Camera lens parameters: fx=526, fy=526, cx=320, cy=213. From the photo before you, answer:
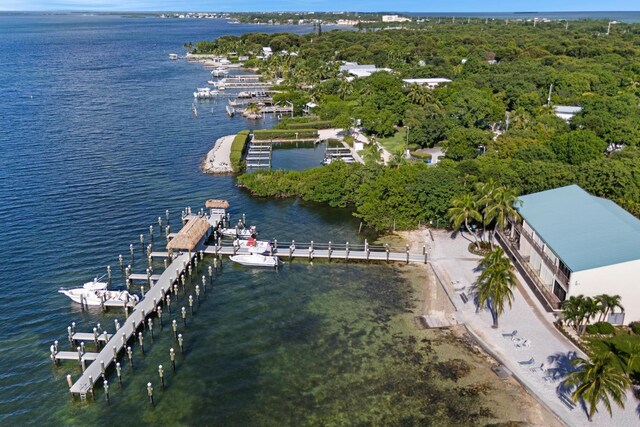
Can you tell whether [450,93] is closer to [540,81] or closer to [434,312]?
[540,81]

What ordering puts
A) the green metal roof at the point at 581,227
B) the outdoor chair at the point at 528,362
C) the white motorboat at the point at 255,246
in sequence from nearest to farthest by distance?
the outdoor chair at the point at 528,362
the green metal roof at the point at 581,227
the white motorboat at the point at 255,246

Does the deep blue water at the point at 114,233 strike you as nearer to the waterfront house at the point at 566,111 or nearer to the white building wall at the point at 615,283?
the white building wall at the point at 615,283

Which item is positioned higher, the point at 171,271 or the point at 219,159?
the point at 219,159

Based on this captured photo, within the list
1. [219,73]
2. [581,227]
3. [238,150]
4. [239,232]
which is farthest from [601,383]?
[219,73]

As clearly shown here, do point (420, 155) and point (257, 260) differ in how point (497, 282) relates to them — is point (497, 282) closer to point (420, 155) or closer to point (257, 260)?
point (257, 260)

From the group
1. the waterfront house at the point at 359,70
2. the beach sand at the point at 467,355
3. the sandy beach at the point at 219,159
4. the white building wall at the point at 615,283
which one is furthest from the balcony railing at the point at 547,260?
the waterfront house at the point at 359,70

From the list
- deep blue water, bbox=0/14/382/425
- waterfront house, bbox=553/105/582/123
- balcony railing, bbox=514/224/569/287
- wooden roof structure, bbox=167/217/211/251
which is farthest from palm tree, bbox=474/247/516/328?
waterfront house, bbox=553/105/582/123
